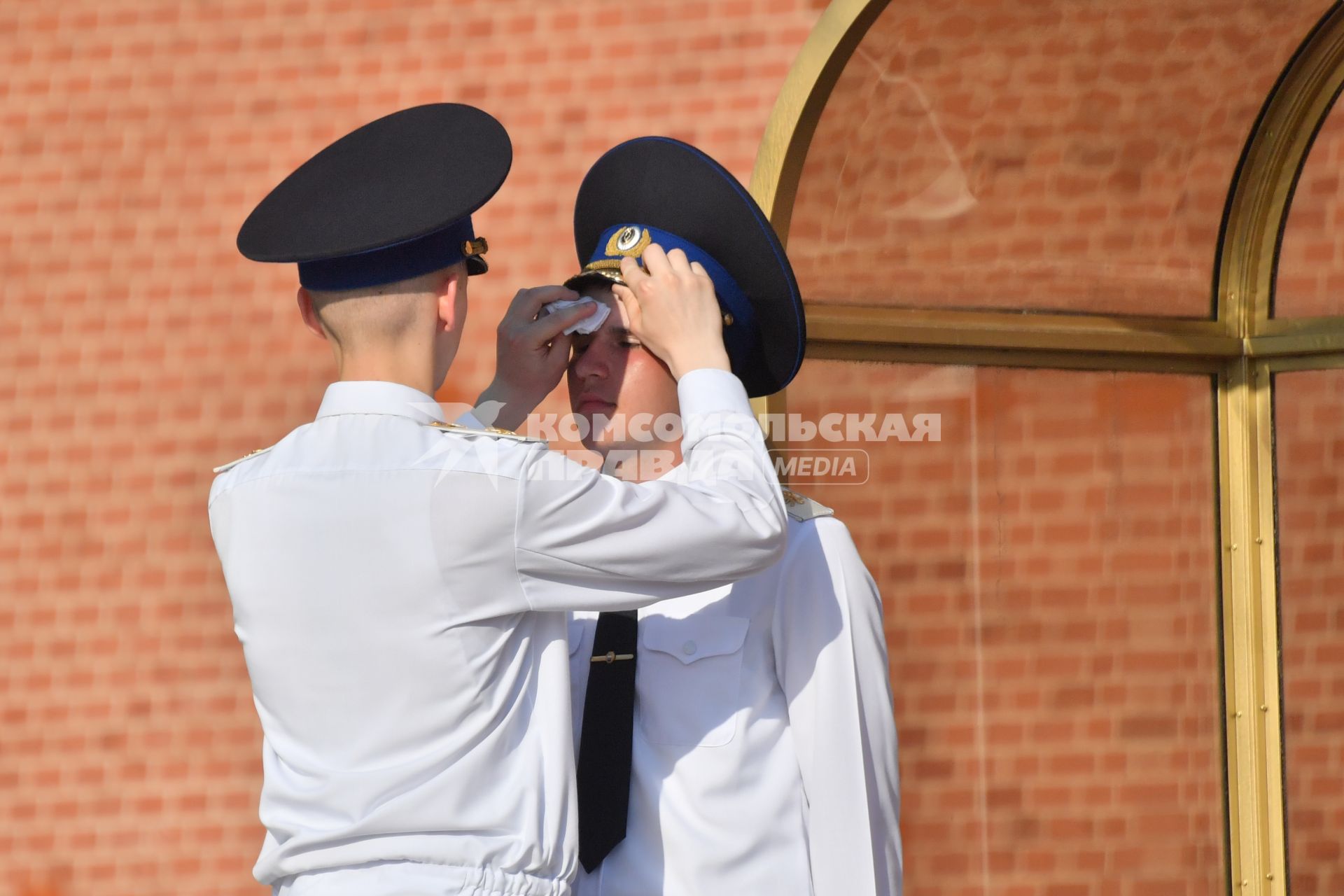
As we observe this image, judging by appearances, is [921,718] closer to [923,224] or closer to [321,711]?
[923,224]

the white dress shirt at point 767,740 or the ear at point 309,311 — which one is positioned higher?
the ear at point 309,311

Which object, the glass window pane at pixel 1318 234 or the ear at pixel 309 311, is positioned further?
the glass window pane at pixel 1318 234

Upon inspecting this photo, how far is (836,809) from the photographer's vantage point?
207 centimetres

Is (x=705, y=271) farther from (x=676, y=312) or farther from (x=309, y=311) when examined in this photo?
(x=309, y=311)

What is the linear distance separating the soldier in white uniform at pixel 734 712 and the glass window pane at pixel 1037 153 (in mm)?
759

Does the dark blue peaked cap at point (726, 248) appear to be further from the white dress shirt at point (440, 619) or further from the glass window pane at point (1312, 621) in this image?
the glass window pane at point (1312, 621)

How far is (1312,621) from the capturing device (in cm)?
343

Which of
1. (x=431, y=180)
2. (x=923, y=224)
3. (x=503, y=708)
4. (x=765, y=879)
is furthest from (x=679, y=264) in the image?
(x=923, y=224)

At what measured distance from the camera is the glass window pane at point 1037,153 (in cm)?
301

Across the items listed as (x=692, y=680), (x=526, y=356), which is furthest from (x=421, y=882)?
(x=526, y=356)

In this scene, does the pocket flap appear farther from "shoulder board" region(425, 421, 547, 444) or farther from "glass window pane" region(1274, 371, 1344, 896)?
"glass window pane" region(1274, 371, 1344, 896)

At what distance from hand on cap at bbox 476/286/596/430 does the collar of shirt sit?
427mm

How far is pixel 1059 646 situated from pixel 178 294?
266 centimetres

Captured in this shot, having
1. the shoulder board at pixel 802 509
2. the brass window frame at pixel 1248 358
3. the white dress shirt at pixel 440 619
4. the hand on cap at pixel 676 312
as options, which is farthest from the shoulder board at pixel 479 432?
the brass window frame at pixel 1248 358
